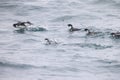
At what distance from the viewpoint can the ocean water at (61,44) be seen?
12.9 m

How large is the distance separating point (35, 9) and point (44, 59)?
8.01 meters

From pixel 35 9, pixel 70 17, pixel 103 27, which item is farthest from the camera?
pixel 35 9

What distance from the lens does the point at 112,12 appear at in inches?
793

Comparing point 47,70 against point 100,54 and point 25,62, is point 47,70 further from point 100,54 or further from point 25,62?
point 100,54

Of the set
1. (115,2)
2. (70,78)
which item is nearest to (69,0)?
(115,2)

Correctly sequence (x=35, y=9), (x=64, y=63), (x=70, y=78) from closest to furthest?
(x=70, y=78)
(x=64, y=63)
(x=35, y=9)

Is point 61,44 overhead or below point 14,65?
overhead

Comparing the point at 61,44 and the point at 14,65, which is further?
the point at 61,44

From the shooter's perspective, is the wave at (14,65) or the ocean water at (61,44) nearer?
the ocean water at (61,44)

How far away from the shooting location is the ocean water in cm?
1295

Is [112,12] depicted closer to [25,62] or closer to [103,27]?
[103,27]

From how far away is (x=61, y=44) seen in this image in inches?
609

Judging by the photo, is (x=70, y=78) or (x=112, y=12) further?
(x=112, y=12)

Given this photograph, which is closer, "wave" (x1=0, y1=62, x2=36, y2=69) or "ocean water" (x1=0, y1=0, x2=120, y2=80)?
"ocean water" (x1=0, y1=0, x2=120, y2=80)
